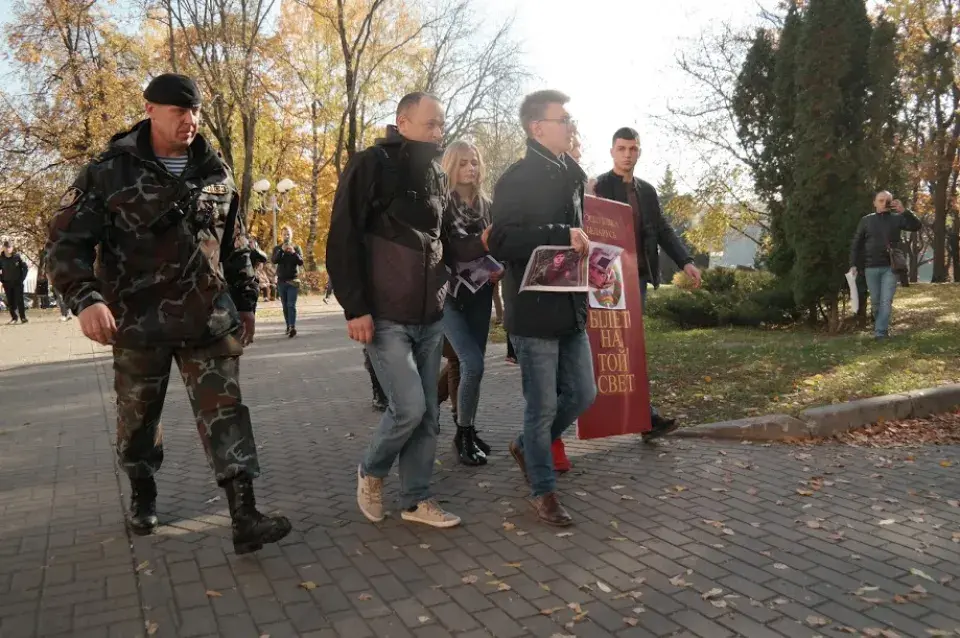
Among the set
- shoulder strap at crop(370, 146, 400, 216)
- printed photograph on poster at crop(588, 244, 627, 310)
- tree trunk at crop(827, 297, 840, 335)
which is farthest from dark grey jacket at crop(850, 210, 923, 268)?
shoulder strap at crop(370, 146, 400, 216)

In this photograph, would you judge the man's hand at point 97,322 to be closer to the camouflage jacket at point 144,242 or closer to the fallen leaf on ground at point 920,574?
the camouflage jacket at point 144,242

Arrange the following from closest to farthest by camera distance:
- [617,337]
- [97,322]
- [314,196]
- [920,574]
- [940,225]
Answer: [97,322] → [920,574] → [617,337] → [940,225] → [314,196]

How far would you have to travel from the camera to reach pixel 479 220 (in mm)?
5223

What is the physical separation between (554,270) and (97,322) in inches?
83.2

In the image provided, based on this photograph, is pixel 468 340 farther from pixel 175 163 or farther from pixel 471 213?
pixel 175 163

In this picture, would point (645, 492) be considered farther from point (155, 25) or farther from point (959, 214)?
point (959, 214)

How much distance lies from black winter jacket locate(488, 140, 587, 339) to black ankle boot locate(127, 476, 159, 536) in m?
1.99

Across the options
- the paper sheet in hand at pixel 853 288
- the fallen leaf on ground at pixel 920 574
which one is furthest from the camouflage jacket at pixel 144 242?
the paper sheet in hand at pixel 853 288

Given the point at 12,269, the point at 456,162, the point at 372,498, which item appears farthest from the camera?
the point at 12,269

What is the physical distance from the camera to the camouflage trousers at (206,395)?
348cm

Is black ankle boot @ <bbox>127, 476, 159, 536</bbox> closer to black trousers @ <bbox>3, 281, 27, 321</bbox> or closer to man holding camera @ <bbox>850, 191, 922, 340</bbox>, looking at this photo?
man holding camera @ <bbox>850, 191, 922, 340</bbox>

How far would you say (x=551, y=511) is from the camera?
12.8 ft

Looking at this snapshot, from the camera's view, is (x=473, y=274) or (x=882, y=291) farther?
(x=882, y=291)

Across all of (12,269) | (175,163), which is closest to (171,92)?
(175,163)
